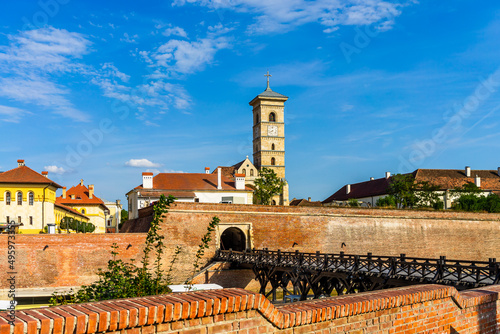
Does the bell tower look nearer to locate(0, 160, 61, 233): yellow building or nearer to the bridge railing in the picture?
→ locate(0, 160, 61, 233): yellow building

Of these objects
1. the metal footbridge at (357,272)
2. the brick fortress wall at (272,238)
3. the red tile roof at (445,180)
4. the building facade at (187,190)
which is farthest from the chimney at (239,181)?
the red tile roof at (445,180)

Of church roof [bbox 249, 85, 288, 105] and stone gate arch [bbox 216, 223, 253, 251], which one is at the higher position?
church roof [bbox 249, 85, 288, 105]

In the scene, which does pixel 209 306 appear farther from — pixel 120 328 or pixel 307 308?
pixel 307 308

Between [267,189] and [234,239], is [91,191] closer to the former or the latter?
[267,189]

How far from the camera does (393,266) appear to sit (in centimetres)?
1680

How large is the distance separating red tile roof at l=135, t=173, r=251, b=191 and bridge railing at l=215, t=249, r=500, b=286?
43.9ft

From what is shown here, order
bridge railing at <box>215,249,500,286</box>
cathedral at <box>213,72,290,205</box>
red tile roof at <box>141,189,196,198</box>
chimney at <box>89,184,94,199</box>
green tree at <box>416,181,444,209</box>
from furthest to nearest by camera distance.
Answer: chimney at <box>89,184,94,199</box>
cathedral at <box>213,72,290,205</box>
green tree at <box>416,181,444,209</box>
red tile roof at <box>141,189,196,198</box>
bridge railing at <box>215,249,500,286</box>

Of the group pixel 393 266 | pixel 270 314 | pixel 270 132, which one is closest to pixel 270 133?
pixel 270 132

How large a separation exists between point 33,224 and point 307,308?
137ft

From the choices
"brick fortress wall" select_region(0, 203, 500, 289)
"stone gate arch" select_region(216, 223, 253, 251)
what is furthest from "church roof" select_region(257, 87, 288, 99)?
"brick fortress wall" select_region(0, 203, 500, 289)

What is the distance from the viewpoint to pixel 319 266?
2106cm

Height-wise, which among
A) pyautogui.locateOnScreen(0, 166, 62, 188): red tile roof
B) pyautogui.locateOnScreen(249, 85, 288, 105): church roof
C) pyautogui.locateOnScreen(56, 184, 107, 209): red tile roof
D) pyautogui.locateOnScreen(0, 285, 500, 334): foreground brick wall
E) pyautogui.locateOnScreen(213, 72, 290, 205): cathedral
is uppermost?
pyautogui.locateOnScreen(249, 85, 288, 105): church roof

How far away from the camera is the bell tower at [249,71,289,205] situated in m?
65.1

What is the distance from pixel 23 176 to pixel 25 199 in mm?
2181
